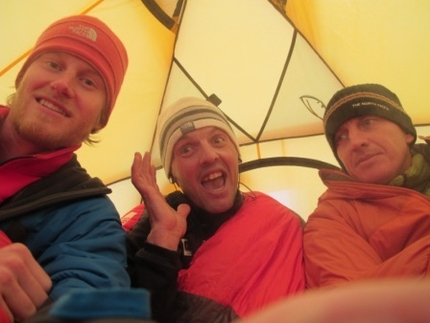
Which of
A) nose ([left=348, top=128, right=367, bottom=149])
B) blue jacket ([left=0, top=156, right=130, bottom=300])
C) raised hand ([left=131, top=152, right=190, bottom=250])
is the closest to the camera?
blue jacket ([left=0, top=156, right=130, bottom=300])

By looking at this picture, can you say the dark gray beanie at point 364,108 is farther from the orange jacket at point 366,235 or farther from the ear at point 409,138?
the orange jacket at point 366,235

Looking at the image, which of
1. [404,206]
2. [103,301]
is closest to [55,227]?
[103,301]

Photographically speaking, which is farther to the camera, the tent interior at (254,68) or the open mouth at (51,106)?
the tent interior at (254,68)

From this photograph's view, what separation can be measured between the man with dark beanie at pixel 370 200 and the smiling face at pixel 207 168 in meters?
0.29

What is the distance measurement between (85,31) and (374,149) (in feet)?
3.19

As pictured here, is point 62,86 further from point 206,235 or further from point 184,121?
point 206,235

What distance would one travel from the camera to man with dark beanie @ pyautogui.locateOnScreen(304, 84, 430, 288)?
35.6 inches

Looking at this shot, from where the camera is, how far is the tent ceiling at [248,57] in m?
1.46

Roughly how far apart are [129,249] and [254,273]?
1.21ft

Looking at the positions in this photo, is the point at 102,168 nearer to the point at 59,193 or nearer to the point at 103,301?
the point at 59,193

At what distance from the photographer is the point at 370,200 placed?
43.4 inches

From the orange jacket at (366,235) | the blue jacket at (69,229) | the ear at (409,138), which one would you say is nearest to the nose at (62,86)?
the blue jacket at (69,229)

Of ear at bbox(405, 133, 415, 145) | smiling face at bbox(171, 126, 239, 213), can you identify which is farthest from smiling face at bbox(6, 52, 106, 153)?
ear at bbox(405, 133, 415, 145)

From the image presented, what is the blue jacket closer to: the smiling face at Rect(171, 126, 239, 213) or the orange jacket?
the smiling face at Rect(171, 126, 239, 213)
